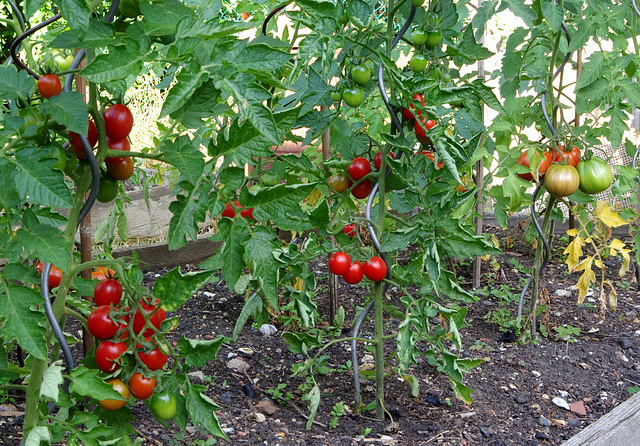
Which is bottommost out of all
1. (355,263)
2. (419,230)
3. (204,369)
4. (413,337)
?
(204,369)

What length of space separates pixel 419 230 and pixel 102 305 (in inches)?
29.2

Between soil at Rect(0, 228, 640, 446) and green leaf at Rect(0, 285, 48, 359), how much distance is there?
73 cm

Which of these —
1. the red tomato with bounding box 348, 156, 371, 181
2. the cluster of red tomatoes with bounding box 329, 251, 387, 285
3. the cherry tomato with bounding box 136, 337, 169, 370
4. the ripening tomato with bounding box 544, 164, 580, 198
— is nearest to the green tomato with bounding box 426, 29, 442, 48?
the red tomato with bounding box 348, 156, 371, 181

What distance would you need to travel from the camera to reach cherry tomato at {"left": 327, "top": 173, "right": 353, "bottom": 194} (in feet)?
5.43

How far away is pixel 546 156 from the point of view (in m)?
2.24

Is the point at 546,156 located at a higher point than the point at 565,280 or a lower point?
higher

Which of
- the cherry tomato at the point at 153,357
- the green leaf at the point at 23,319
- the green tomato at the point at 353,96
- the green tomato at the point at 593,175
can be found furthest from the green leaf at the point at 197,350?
the green tomato at the point at 593,175

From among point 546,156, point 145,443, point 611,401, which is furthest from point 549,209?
point 145,443

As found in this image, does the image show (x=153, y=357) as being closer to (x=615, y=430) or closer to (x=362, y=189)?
(x=362, y=189)

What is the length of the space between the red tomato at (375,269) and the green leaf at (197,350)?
1.78 feet

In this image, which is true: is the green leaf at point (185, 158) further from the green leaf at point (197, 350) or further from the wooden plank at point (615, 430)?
the wooden plank at point (615, 430)

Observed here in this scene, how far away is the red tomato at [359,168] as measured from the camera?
5.24 feet

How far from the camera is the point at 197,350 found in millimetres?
1078

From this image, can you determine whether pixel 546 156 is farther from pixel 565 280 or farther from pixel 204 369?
pixel 204 369
